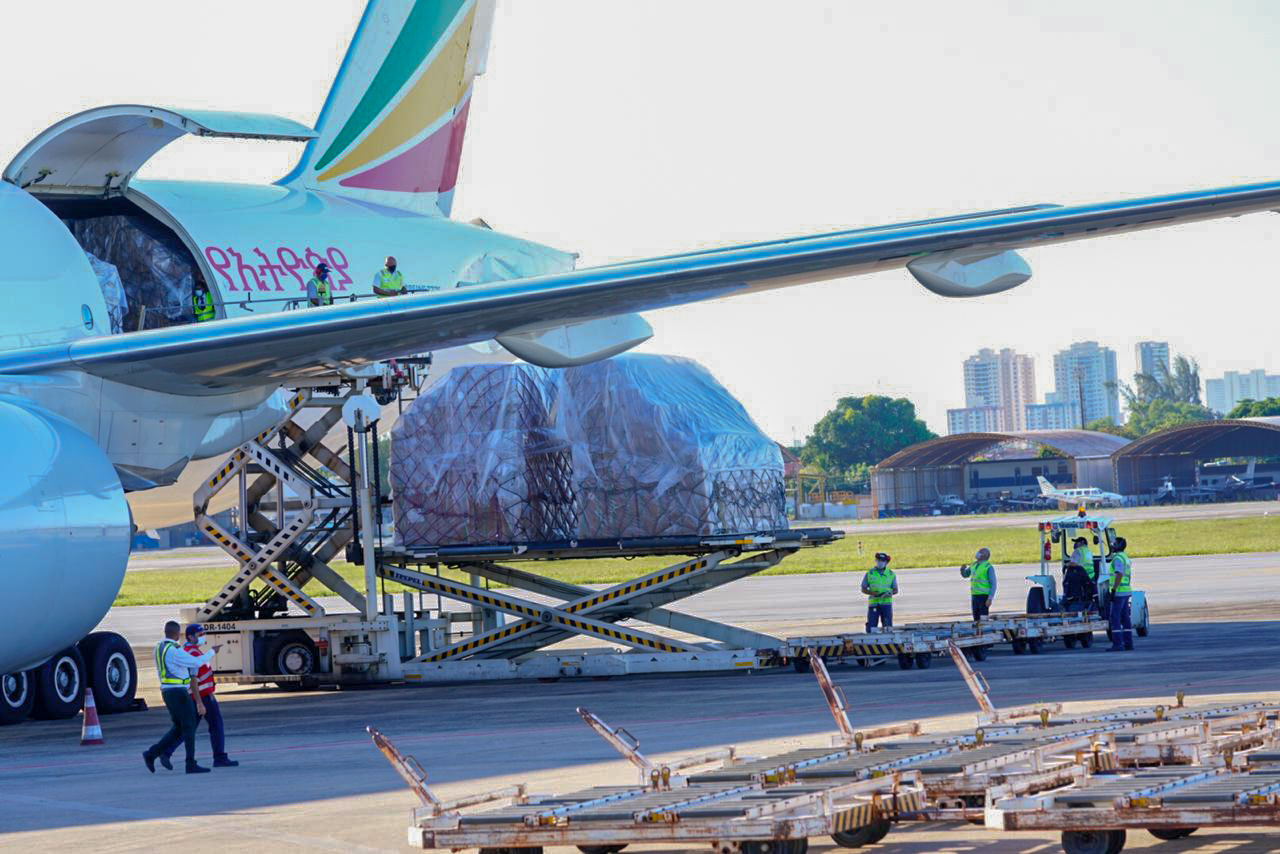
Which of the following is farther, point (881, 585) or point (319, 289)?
point (881, 585)

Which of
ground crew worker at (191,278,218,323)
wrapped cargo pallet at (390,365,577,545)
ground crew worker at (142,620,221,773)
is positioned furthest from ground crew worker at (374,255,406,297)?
ground crew worker at (142,620,221,773)

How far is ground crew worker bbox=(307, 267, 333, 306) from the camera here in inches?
779

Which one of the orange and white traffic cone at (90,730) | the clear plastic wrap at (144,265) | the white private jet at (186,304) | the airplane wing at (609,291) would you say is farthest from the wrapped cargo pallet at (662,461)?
the orange and white traffic cone at (90,730)

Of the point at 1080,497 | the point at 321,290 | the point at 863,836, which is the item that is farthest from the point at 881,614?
the point at 1080,497

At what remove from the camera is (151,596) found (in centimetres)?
5062

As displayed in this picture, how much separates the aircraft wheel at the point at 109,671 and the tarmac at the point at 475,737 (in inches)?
12.5

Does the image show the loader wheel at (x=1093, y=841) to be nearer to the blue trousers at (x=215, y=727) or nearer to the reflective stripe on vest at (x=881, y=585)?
the blue trousers at (x=215, y=727)

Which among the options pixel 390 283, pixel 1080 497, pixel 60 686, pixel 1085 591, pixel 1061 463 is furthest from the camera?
pixel 1061 463

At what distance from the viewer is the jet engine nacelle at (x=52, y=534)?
1361 centimetres

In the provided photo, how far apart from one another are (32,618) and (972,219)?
26.4 ft

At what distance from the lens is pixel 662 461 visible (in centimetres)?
2039

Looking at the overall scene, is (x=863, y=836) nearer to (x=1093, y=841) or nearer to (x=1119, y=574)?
(x=1093, y=841)

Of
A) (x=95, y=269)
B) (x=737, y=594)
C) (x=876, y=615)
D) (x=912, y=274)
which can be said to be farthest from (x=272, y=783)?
(x=737, y=594)

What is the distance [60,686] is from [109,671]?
2.31ft
